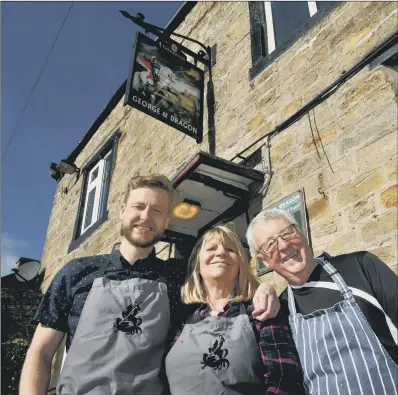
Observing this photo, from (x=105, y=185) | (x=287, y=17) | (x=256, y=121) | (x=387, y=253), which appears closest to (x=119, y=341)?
(x=387, y=253)

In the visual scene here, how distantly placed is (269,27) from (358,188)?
313 centimetres

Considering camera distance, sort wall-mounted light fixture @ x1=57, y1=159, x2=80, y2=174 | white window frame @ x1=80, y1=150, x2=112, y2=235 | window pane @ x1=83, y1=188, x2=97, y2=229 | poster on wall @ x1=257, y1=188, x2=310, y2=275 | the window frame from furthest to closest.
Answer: wall-mounted light fixture @ x1=57, y1=159, x2=80, y2=174
window pane @ x1=83, y1=188, x2=97, y2=229
white window frame @ x1=80, y1=150, x2=112, y2=235
the window frame
poster on wall @ x1=257, y1=188, x2=310, y2=275

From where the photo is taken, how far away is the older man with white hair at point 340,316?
158 centimetres

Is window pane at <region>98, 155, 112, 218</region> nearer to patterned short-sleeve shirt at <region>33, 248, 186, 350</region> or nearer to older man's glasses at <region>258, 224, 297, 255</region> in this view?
patterned short-sleeve shirt at <region>33, 248, 186, 350</region>

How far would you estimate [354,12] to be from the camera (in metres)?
3.81

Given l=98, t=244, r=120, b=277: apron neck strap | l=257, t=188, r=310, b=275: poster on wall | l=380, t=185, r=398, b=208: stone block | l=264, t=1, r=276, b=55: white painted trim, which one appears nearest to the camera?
l=98, t=244, r=120, b=277: apron neck strap

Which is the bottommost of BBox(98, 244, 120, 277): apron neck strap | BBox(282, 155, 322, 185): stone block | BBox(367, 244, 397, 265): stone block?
BBox(98, 244, 120, 277): apron neck strap

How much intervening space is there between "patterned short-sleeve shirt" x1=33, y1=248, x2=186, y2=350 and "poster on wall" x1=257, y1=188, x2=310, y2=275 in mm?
1683

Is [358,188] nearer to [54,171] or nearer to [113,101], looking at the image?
[113,101]

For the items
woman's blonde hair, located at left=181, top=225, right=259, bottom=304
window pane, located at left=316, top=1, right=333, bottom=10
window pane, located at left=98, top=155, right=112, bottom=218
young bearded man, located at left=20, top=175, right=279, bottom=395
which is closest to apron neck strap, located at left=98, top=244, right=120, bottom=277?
young bearded man, located at left=20, top=175, right=279, bottom=395

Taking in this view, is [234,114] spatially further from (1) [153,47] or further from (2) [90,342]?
(2) [90,342]

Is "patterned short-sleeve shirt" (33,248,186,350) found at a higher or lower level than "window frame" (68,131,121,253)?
lower

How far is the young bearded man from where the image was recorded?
5.44 feet

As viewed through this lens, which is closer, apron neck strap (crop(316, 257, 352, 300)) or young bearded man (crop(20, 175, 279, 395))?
young bearded man (crop(20, 175, 279, 395))
